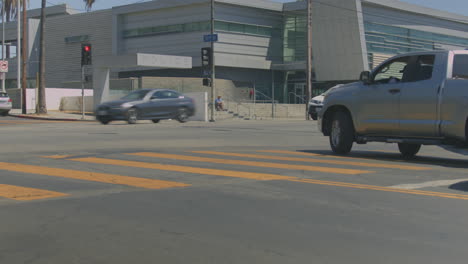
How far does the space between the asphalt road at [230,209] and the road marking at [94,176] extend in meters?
0.03

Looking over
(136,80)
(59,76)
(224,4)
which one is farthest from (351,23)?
(59,76)

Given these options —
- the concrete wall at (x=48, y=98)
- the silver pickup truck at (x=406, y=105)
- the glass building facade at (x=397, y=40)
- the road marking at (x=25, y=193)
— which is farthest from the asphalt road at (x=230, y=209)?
the glass building facade at (x=397, y=40)

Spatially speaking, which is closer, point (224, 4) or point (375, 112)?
point (375, 112)

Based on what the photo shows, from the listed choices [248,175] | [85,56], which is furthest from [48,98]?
[248,175]

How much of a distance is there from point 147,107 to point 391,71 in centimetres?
1686

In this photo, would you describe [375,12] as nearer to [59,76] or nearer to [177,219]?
[59,76]

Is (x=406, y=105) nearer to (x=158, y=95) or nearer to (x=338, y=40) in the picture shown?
(x=158, y=95)

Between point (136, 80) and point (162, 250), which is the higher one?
point (136, 80)

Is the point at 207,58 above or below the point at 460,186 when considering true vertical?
above

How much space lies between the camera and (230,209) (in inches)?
254

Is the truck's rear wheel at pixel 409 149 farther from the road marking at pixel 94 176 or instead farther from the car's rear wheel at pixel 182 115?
Answer: the car's rear wheel at pixel 182 115

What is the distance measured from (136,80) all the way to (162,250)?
42926 millimetres

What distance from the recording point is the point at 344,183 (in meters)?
8.21

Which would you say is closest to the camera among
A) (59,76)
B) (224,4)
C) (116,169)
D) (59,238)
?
(59,238)
